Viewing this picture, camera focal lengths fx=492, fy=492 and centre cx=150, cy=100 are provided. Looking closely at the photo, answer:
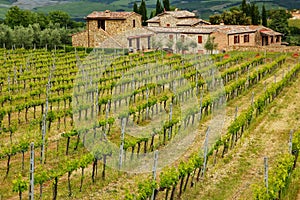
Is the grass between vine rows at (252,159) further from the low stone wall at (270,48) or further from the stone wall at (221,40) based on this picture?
the stone wall at (221,40)

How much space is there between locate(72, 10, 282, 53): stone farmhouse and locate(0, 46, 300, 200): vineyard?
745 inches

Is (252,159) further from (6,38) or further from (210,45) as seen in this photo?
(6,38)

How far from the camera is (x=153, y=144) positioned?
15531 millimetres

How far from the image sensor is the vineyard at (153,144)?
1165cm

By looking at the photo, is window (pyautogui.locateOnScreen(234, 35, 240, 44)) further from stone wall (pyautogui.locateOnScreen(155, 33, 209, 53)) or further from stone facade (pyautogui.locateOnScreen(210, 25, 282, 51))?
stone wall (pyautogui.locateOnScreen(155, 33, 209, 53))

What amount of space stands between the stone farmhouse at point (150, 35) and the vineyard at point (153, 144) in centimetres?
1893

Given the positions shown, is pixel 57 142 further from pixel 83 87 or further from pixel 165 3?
pixel 165 3

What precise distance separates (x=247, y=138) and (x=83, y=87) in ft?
34.5

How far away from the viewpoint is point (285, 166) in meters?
11.3

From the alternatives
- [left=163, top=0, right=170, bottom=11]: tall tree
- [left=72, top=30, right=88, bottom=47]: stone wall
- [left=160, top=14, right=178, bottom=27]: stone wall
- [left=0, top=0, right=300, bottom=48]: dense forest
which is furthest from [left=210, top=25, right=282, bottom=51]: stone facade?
[left=163, top=0, right=170, bottom=11]: tall tree

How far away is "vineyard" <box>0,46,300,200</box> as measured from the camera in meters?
11.6

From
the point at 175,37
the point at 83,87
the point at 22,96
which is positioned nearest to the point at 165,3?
the point at 175,37

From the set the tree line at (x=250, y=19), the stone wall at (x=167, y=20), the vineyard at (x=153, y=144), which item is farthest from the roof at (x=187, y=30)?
the vineyard at (x=153, y=144)

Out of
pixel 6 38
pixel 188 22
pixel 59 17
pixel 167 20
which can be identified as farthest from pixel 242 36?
pixel 59 17
